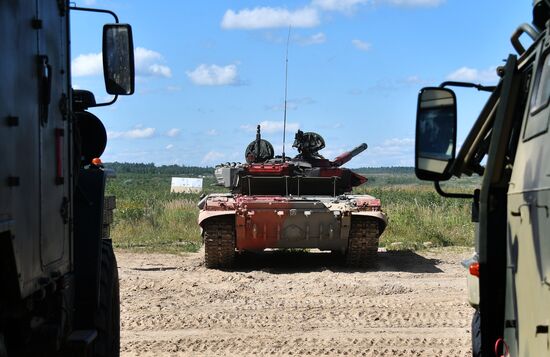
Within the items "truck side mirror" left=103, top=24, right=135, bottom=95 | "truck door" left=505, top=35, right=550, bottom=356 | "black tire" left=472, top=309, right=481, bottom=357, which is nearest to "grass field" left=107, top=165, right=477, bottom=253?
"truck side mirror" left=103, top=24, right=135, bottom=95

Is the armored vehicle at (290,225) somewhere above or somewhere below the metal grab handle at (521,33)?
below

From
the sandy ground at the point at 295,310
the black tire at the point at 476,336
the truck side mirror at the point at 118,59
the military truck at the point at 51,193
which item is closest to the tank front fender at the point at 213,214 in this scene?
the sandy ground at the point at 295,310

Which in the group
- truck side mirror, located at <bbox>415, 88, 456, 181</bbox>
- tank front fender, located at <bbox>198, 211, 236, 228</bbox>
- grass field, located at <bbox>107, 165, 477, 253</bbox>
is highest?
truck side mirror, located at <bbox>415, 88, 456, 181</bbox>

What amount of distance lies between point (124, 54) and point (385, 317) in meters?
4.79

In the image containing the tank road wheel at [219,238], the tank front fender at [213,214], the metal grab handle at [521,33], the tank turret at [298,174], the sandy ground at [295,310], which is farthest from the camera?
the tank turret at [298,174]

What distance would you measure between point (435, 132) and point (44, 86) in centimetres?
159

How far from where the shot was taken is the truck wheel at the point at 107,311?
4.17 meters

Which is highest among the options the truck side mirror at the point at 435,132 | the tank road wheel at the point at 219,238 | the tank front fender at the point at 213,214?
the truck side mirror at the point at 435,132

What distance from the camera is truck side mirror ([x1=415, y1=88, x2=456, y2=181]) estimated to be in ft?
10.3

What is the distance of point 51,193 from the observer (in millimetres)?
3307

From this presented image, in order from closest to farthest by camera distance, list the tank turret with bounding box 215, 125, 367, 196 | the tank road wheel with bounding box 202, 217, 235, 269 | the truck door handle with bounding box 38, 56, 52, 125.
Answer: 1. the truck door handle with bounding box 38, 56, 52, 125
2. the tank road wheel with bounding box 202, 217, 235, 269
3. the tank turret with bounding box 215, 125, 367, 196

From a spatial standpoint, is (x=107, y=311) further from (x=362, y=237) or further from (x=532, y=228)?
(x=362, y=237)

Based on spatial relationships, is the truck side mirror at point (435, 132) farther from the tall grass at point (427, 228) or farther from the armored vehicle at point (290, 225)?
the tall grass at point (427, 228)

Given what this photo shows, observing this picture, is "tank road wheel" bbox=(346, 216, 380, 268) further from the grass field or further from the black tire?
the black tire
